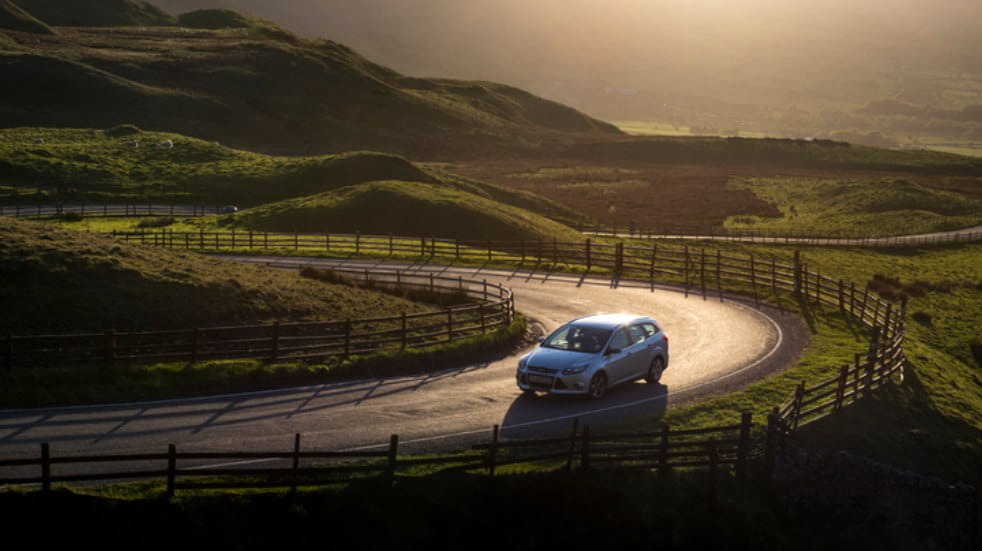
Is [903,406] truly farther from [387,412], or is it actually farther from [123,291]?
[123,291]

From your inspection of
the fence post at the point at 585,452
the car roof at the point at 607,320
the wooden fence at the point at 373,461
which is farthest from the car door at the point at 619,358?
the fence post at the point at 585,452

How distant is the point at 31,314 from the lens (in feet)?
103

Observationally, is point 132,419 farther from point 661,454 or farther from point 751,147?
point 751,147

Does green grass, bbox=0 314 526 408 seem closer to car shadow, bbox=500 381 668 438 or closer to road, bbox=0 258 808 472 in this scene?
road, bbox=0 258 808 472

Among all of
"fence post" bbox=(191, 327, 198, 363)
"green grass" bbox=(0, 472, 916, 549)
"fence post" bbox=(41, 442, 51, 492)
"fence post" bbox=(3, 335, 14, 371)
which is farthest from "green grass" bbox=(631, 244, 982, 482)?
"fence post" bbox=(3, 335, 14, 371)

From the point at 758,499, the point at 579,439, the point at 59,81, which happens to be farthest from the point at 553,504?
the point at 59,81

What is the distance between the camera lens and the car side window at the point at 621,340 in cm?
2842

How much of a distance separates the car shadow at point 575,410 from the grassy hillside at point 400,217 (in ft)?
155

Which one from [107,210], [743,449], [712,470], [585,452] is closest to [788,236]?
[107,210]

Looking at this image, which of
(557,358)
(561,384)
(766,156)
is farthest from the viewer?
(766,156)

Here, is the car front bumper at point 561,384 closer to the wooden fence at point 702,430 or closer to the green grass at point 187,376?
the wooden fence at point 702,430

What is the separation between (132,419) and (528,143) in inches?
6943

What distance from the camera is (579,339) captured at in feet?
93.4

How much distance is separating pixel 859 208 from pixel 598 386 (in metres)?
98.3
